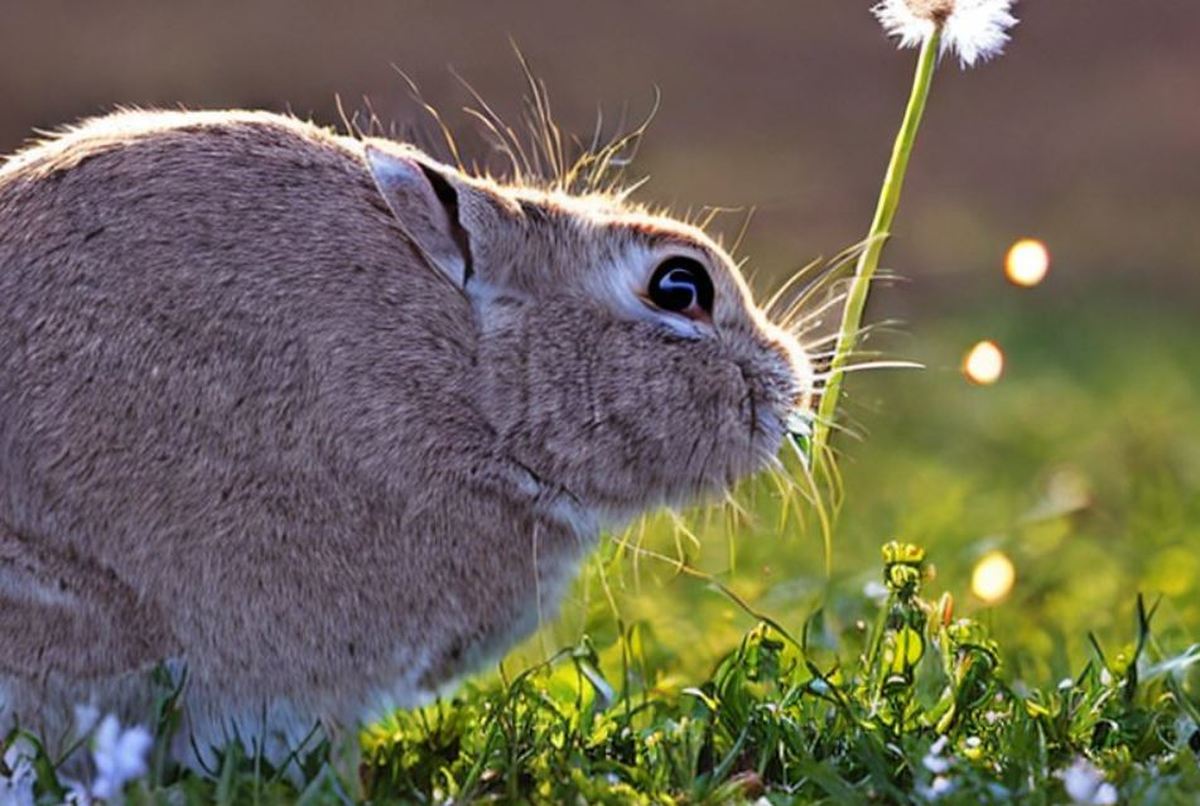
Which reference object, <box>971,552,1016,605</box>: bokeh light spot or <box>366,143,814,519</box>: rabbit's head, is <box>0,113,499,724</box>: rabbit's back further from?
<box>971,552,1016,605</box>: bokeh light spot

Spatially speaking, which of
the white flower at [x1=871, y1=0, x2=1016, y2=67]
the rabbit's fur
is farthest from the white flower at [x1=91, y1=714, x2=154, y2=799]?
the white flower at [x1=871, y1=0, x2=1016, y2=67]

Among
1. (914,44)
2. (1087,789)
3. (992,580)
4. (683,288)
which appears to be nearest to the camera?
(1087,789)

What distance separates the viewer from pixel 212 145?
12.7ft

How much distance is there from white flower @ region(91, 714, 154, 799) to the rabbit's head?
0.89 meters

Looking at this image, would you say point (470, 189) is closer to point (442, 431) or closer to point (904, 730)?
point (442, 431)

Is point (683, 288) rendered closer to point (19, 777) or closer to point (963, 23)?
point (963, 23)

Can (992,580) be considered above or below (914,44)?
below

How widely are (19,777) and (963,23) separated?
90.2 inches

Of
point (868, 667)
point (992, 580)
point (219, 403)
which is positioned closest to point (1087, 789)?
point (868, 667)

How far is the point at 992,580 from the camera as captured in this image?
5.12 meters

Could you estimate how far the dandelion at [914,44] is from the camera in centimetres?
413

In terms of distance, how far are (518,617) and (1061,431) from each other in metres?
3.87

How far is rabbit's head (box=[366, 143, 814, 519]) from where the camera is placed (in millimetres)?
3914

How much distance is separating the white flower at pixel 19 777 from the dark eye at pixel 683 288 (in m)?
1.45
